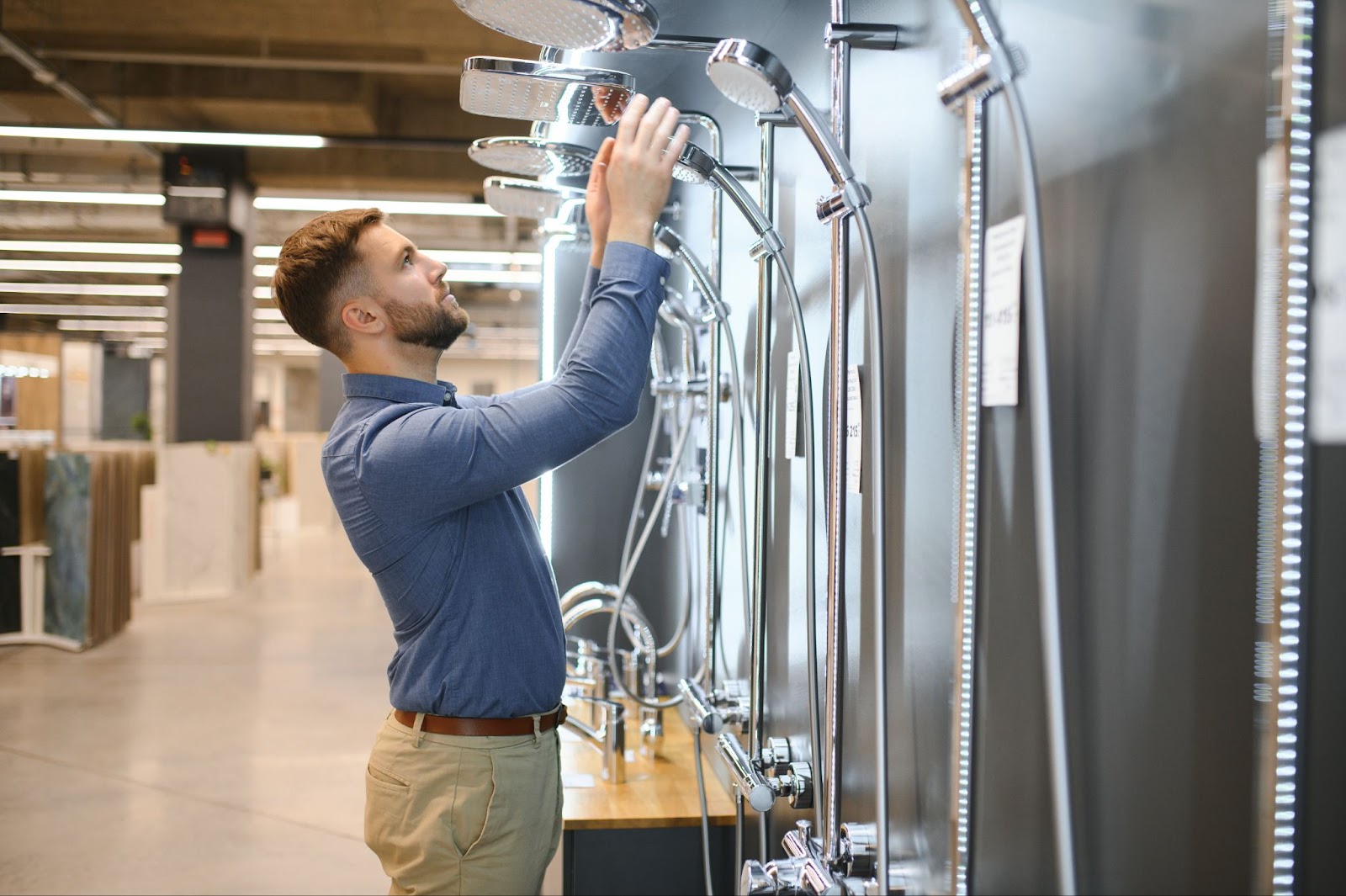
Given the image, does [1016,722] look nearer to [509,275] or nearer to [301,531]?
[509,275]

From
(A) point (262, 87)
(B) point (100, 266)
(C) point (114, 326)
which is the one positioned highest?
(A) point (262, 87)

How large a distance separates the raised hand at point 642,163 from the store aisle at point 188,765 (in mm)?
2531

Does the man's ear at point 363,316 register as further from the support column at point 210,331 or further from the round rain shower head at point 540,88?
the support column at point 210,331

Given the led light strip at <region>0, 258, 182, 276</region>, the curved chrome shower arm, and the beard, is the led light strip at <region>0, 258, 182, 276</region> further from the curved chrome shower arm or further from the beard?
the curved chrome shower arm

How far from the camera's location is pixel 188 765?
13.9ft

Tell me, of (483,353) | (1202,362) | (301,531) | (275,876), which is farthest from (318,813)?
(483,353)

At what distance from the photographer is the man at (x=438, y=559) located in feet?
4.51

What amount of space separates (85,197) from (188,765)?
10.5 feet

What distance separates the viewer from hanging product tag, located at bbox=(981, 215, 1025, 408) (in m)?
0.97

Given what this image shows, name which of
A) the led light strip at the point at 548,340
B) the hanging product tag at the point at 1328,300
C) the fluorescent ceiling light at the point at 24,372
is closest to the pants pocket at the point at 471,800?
the hanging product tag at the point at 1328,300

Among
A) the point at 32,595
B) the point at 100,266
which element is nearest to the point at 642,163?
the point at 32,595

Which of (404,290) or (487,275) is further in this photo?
(487,275)

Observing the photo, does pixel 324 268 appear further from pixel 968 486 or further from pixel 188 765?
pixel 188 765

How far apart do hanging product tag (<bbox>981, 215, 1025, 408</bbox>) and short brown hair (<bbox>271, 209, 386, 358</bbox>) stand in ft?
2.93
